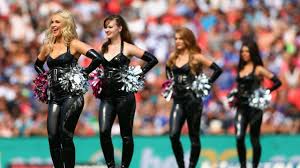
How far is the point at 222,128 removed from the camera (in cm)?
1850

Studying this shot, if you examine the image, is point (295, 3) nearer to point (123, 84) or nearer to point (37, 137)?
point (37, 137)

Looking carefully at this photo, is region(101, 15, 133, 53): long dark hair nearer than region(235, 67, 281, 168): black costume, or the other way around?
region(101, 15, 133, 53): long dark hair

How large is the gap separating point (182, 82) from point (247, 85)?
162cm

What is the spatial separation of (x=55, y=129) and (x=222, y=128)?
7.92 m

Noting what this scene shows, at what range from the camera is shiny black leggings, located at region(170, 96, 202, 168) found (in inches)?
531

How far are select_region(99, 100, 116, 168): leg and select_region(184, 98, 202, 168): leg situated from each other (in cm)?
215

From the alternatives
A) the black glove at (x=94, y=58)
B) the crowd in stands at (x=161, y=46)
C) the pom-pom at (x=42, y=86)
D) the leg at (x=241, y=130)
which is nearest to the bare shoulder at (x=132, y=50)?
the black glove at (x=94, y=58)

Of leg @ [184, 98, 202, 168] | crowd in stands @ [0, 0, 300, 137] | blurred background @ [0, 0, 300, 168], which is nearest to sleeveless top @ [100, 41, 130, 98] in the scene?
leg @ [184, 98, 202, 168]

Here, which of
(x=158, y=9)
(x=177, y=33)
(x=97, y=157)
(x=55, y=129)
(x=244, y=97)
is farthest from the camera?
(x=158, y=9)

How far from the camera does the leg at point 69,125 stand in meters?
11.1

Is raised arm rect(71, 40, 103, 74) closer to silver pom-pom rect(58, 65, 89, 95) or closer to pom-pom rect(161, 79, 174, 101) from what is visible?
silver pom-pom rect(58, 65, 89, 95)

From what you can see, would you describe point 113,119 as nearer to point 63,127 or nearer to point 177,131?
point 63,127

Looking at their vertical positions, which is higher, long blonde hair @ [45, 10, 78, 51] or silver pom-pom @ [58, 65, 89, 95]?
long blonde hair @ [45, 10, 78, 51]

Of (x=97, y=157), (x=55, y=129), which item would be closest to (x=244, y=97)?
(x=97, y=157)
